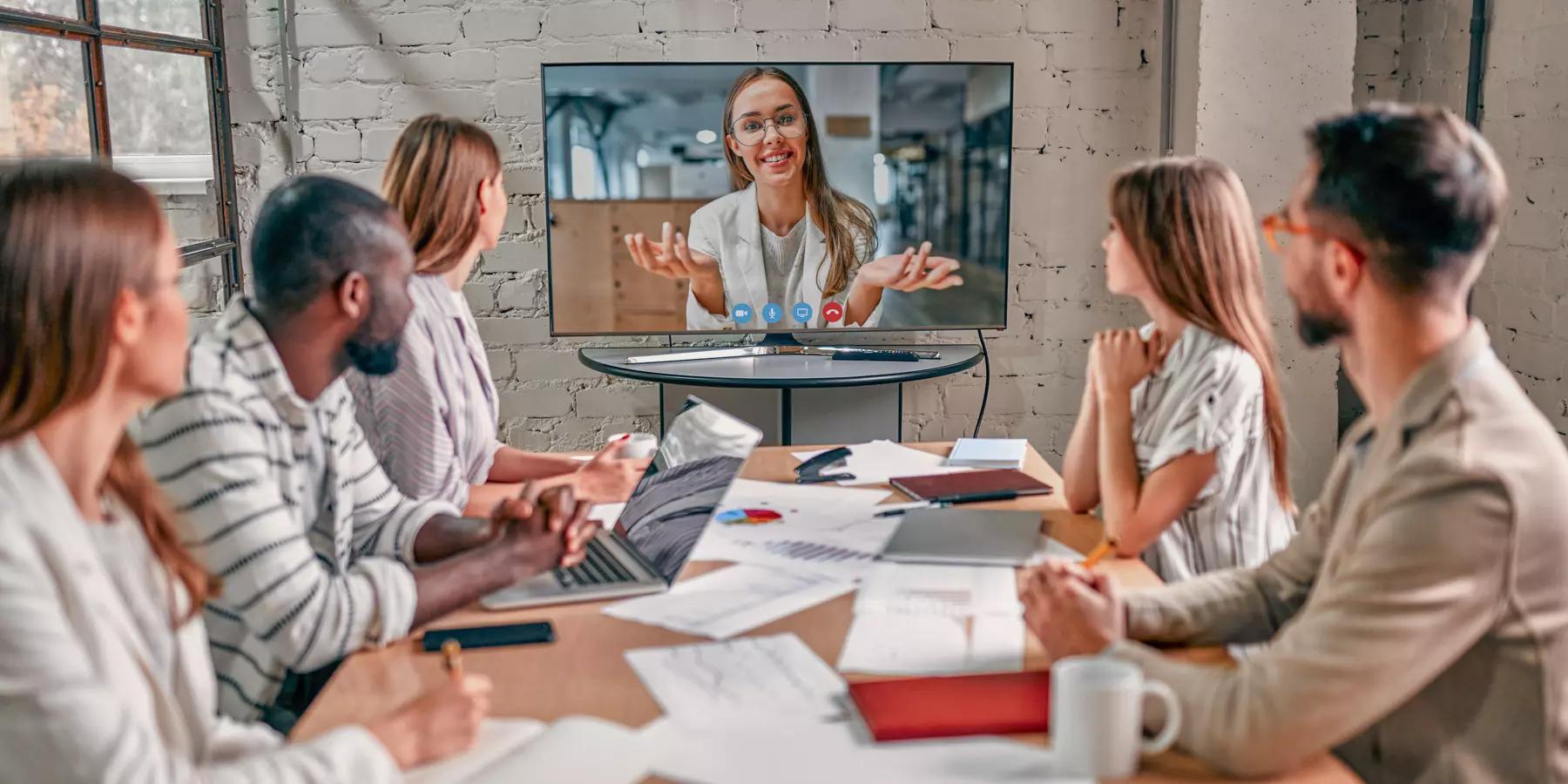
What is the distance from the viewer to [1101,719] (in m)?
1.02

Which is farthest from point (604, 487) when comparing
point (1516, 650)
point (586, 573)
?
point (1516, 650)

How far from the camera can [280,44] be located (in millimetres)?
3465

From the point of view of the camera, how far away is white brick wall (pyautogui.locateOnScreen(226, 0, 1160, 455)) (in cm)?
347

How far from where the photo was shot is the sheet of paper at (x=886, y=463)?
2092 millimetres

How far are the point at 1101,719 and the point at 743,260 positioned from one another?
2511 mm

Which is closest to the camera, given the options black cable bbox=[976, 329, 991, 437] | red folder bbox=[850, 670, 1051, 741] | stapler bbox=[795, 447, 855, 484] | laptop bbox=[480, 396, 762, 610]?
red folder bbox=[850, 670, 1051, 741]

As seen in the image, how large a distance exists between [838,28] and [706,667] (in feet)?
8.41

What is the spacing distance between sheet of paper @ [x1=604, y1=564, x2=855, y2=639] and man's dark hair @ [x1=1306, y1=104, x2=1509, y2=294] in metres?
0.70

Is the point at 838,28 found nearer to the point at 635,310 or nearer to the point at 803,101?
the point at 803,101

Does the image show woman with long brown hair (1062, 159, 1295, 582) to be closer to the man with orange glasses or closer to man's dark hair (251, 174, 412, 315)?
the man with orange glasses

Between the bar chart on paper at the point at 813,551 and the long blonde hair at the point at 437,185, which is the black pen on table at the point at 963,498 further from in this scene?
the long blonde hair at the point at 437,185

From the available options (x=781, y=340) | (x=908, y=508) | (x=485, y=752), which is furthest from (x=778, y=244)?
(x=485, y=752)

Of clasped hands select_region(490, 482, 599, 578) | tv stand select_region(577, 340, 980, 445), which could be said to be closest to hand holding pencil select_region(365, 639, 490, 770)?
clasped hands select_region(490, 482, 599, 578)

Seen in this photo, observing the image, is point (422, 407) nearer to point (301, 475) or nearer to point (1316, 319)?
point (301, 475)
